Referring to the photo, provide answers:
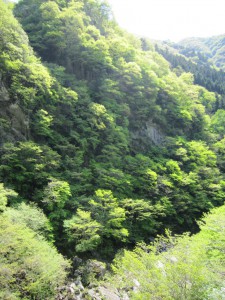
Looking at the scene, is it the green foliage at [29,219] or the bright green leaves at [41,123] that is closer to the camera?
the green foliage at [29,219]

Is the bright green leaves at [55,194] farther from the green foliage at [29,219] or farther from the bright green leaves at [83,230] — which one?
the bright green leaves at [83,230]

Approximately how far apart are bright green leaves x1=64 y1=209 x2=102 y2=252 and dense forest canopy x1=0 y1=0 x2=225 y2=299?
4.8 inches

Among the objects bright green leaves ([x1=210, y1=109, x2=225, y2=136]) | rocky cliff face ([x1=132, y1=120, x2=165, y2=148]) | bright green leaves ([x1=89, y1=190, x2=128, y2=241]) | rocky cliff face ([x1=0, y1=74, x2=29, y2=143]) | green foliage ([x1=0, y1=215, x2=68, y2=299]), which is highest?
bright green leaves ([x1=210, y1=109, x2=225, y2=136])

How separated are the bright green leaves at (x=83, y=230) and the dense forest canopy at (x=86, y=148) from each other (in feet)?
0.40

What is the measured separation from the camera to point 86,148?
33.2 meters

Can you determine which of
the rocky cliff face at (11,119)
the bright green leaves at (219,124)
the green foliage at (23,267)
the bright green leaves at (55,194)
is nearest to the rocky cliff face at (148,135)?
the bright green leaves at (219,124)

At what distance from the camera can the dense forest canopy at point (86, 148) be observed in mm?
22391

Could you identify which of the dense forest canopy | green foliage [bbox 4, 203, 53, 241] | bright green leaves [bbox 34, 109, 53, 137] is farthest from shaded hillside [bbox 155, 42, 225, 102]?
green foliage [bbox 4, 203, 53, 241]

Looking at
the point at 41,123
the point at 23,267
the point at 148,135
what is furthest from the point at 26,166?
the point at 148,135

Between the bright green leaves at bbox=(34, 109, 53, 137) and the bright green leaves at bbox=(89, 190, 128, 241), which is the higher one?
the bright green leaves at bbox=(34, 109, 53, 137)

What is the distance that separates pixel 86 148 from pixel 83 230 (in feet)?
41.9

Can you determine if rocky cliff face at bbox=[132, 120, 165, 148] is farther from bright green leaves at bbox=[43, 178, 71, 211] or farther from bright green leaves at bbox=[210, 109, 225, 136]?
bright green leaves at bbox=[43, 178, 71, 211]

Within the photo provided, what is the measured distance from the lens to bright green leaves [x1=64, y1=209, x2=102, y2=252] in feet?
72.6

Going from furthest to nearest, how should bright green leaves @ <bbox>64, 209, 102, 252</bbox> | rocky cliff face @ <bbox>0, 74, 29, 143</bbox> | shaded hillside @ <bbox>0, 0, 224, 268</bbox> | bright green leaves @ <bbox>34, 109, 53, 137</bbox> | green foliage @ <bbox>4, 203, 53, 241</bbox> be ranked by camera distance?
bright green leaves @ <bbox>34, 109, 53, 137</bbox>, rocky cliff face @ <bbox>0, 74, 29, 143</bbox>, shaded hillside @ <bbox>0, 0, 224, 268</bbox>, bright green leaves @ <bbox>64, 209, 102, 252</bbox>, green foliage @ <bbox>4, 203, 53, 241</bbox>
